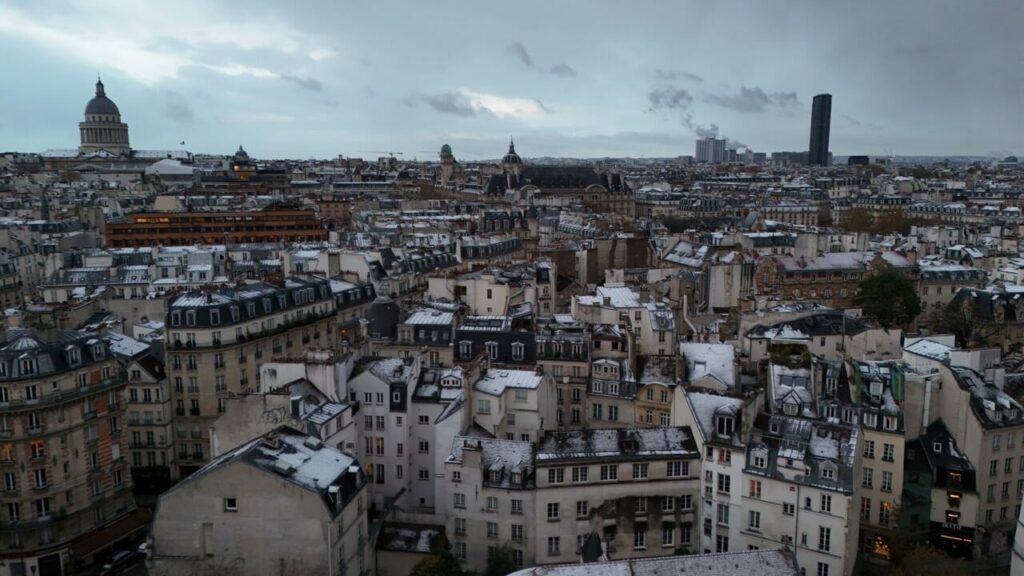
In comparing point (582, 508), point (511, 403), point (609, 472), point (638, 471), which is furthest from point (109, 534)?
point (638, 471)

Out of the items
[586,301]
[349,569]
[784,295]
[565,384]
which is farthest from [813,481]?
[784,295]

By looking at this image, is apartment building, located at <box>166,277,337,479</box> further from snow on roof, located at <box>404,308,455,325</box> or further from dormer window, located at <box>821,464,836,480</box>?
dormer window, located at <box>821,464,836,480</box>

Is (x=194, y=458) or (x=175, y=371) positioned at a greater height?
(x=175, y=371)

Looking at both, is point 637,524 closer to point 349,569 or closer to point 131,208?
point 349,569

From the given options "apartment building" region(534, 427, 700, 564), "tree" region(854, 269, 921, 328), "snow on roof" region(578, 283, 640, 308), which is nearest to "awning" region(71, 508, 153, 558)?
"apartment building" region(534, 427, 700, 564)

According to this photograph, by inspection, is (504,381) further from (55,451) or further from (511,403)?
(55,451)
